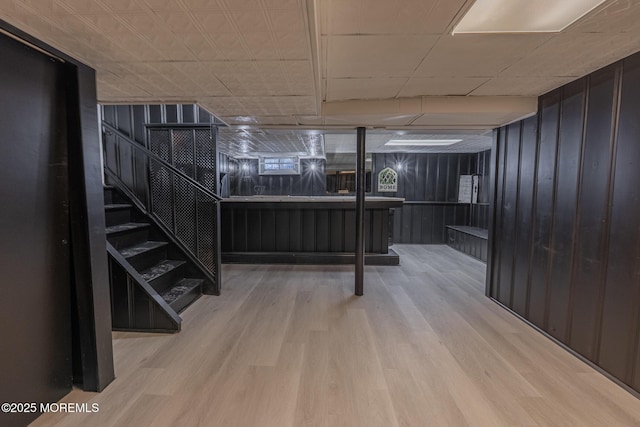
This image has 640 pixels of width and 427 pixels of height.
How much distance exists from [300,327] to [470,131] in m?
3.13

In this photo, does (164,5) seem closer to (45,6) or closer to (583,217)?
(45,6)

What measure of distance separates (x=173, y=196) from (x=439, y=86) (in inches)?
130

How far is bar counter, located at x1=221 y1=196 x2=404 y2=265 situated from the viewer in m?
4.90

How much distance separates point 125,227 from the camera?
3.05m

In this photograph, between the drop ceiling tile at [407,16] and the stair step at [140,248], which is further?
the stair step at [140,248]

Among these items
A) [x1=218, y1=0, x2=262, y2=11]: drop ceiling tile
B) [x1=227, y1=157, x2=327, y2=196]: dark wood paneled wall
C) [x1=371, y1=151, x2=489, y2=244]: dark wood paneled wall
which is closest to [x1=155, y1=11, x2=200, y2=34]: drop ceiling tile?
[x1=218, y1=0, x2=262, y2=11]: drop ceiling tile

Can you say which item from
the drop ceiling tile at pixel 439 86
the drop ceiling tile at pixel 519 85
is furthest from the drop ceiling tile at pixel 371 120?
the drop ceiling tile at pixel 519 85

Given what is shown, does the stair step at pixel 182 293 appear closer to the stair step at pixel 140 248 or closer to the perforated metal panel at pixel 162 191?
the stair step at pixel 140 248

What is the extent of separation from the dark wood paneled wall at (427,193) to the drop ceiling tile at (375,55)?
17.0ft

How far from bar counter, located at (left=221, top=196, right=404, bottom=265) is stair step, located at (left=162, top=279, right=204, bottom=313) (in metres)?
1.55

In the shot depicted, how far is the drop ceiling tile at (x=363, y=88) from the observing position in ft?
7.68

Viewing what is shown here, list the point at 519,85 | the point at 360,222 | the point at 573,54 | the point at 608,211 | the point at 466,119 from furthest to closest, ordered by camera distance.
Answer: the point at 360,222 → the point at 466,119 → the point at 519,85 → the point at 608,211 → the point at 573,54

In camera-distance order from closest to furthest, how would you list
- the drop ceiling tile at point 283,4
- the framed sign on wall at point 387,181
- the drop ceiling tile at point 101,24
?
the drop ceiling tile at point 283,4
the drop ceiling tile at point 101,24
the framed sign on wall at point 387,181

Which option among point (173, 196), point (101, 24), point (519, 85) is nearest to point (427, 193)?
point (519, 85)
